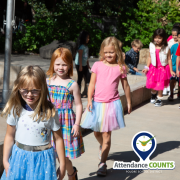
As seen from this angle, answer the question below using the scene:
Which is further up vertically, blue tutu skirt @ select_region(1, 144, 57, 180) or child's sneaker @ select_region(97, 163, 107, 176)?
blue tutu skirt @ select_region(1, 144, 57, 180)

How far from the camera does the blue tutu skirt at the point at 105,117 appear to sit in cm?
397

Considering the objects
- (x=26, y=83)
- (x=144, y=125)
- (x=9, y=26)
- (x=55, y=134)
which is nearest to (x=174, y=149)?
(x=144, y=125)

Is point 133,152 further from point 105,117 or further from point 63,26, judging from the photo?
point 63,26

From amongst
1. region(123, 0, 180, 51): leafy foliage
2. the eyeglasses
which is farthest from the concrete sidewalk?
region(123, 0, 180, 51): leafy foliage

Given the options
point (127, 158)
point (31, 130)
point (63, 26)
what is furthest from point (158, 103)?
point (63, 26)

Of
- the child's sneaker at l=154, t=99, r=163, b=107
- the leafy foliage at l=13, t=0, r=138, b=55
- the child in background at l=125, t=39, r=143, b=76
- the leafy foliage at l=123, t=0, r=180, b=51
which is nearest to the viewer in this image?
the child's sneaker at l=154, t=99, r=163, b=107

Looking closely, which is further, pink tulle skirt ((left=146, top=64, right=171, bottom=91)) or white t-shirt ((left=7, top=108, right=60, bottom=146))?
pink tulle skirt ((left=146, top=64, right=171, bottom=91))

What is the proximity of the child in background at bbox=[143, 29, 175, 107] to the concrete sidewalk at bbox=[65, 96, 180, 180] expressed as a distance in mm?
544

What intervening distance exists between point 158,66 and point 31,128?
5.50 meters

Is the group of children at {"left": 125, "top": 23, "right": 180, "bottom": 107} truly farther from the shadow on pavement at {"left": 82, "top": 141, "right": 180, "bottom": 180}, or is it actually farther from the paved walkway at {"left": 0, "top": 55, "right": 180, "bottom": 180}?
the shadow on pavement at {"left": 82, "top": 141, "right": 180, "bottom": 180}

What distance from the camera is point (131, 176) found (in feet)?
13.0

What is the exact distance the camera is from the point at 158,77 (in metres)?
7.44

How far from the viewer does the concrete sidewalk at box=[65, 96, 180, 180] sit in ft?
13.1

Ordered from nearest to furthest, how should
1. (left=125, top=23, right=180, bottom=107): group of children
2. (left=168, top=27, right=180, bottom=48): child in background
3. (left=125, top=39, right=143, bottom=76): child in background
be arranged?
1. (left=125, top=23, right=180, bottom=107): group of children
2. (left=168, top=27, right=180, bottom=48): child in background
3. (left=125, top=39, right=143, bottom=76): child in background
